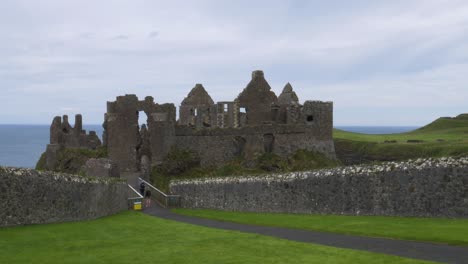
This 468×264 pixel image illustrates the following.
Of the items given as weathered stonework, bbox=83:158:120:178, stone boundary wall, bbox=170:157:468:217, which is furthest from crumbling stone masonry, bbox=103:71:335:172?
stone boundary wall, bbox=170:157:468:217

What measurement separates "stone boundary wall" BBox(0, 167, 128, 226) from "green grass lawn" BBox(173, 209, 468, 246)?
6.23 m

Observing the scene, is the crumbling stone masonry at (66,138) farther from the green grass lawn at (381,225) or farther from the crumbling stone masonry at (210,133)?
the green grass lawn at (381,225)

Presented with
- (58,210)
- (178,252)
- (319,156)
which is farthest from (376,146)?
(178,252)

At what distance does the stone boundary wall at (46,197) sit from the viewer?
20969mm

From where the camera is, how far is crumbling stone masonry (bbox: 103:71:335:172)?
45.2 m

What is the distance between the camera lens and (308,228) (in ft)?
67.8

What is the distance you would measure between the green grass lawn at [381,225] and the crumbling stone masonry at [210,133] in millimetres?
19583

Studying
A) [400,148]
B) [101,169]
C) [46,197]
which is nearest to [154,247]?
[46,197]

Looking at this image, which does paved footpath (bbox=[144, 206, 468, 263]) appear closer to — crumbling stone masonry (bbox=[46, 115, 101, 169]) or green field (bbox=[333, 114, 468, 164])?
green field (bbox=[333, 114, 468, 164])

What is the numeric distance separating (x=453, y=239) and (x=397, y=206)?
248 inches

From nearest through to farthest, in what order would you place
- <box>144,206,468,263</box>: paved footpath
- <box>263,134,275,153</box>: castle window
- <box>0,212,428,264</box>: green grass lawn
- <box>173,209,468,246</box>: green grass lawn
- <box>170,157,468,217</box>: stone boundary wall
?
<box>144,206,468,263</box>: paved footpath, <box>0,212,428,264</box>: green grass lawn, <box>173,209,468,246</box>: green grass lawn, <box>170,157,468,217</box>: stone boundary wall, <box>263,134,275,153</box>: castle window

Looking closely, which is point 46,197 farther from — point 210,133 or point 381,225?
point 210,133

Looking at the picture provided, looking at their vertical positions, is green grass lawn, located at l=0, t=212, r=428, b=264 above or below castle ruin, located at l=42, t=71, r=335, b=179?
Result: below

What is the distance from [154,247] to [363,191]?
1051 centimetres
